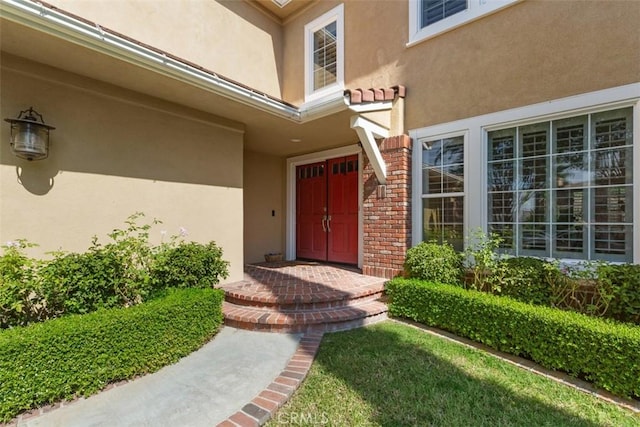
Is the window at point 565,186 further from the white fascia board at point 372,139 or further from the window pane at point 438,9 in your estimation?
the window pane at point 438,9

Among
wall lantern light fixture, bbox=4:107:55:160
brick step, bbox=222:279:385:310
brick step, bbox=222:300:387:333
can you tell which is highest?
wall lantern light fixture, bbox=4:107:55:160

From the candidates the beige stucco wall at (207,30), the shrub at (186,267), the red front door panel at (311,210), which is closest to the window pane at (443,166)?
the red front door panel at (311,210)

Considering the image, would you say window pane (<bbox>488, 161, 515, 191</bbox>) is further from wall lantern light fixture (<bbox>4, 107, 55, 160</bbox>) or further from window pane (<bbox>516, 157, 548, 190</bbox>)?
wall lantern light fixture (<bbox>4, 107, 55, 160</bbox>)

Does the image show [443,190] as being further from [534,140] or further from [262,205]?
[262,205]

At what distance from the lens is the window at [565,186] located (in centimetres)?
383

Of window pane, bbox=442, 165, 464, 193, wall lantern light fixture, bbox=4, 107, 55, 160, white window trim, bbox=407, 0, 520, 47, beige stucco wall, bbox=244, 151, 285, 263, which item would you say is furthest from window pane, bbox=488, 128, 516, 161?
wall lantern light fixture, bbox=4, 107, 55, 160

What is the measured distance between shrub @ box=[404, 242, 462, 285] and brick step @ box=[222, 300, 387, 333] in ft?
2.97

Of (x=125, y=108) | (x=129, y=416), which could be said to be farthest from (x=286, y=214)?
(x=129, y=416)

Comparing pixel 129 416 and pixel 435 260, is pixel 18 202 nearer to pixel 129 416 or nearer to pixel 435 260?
pixel 129 416

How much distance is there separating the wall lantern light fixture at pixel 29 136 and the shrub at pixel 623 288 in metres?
7.11

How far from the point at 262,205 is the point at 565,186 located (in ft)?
22.1

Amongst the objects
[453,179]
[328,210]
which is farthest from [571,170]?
[328,210]

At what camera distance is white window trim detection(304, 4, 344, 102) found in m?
6.80

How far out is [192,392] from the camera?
298 cm
